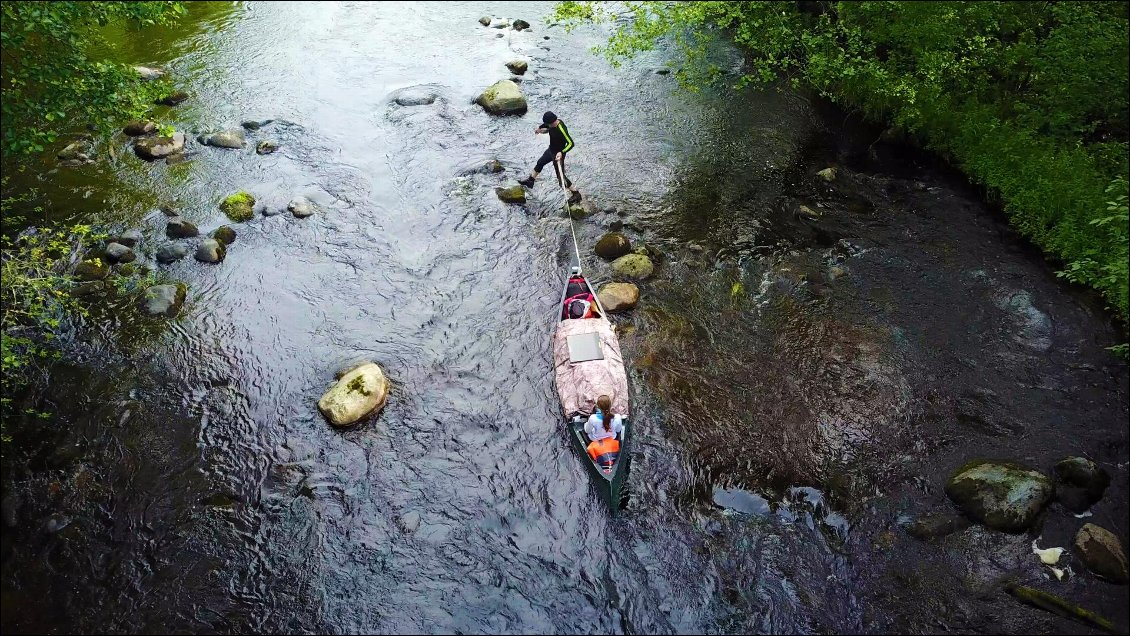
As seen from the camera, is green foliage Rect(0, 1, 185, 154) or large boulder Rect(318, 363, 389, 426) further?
large boulder Rect(318, 363, 389, 426)

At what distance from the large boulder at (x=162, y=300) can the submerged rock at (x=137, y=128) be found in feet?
26.1

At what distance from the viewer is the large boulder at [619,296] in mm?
14391

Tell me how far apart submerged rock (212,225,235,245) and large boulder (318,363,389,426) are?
6.28 meters

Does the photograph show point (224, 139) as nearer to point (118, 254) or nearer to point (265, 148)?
point (265, 148)

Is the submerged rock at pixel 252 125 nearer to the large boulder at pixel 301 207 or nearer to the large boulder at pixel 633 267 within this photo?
the large boulder at pixel 301 207

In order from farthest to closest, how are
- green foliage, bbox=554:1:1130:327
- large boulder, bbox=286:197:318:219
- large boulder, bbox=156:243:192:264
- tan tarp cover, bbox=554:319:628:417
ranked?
large boulder, bbox=286:197:318:219
large boulder, bbox=156:243:192:264
green foliage, bbox=554:1:1130:327
tan tarp cover, bbox=554:319:628:417

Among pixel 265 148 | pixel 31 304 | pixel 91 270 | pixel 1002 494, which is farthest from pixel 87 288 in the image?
pixel 1002 494

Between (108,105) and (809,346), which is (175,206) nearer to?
(108,105)

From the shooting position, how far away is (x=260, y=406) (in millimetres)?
12633

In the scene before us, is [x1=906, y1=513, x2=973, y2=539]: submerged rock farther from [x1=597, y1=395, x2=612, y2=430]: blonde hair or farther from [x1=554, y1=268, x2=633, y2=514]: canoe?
[x1=597, y1=395, x2=612, y2=430]: blonde hair

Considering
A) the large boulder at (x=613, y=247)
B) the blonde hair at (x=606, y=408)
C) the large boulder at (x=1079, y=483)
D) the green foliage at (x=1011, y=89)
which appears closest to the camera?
the large boulder at (x=1079, y=483)

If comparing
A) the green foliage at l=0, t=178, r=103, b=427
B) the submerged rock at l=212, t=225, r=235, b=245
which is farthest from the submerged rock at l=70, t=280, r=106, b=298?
the submerged rock at l=212, t=225, r=235, b=245

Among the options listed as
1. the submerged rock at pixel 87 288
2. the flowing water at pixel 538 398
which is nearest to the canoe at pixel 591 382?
the flowing water at pixel 538 398

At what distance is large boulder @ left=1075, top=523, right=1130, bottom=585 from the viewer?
983 cm
